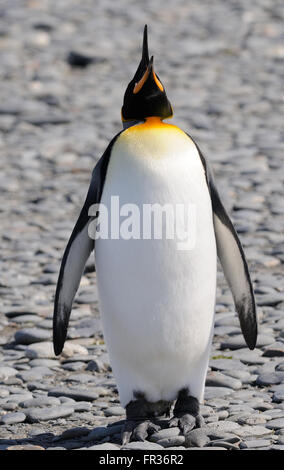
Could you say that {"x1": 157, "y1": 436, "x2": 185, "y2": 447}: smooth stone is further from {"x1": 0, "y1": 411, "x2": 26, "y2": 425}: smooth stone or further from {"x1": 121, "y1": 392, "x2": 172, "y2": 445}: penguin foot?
{"x1": 0, "y1": 411, "x2": 26, "y2": 425}: smooth stone

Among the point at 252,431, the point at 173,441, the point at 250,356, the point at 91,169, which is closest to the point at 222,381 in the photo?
the point at 250,356

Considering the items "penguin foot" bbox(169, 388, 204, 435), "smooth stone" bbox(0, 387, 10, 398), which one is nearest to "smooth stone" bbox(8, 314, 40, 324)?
"smooth stone" bbox(0, 387, 10, 398)

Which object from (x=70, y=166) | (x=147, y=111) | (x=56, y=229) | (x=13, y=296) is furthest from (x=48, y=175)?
(x=147, y=111)

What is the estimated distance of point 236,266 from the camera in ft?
12.7

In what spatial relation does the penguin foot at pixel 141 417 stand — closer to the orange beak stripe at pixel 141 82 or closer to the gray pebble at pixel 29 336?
the orange beak stripe at pixel 141 82

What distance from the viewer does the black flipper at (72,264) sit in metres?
3.71

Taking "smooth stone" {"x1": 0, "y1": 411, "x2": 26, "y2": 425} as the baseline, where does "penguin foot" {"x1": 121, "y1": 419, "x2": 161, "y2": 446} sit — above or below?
above

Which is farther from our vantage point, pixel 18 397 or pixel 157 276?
pixel 18 397

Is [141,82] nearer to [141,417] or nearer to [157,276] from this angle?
[157,276]

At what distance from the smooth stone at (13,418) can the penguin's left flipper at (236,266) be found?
3.04 ft

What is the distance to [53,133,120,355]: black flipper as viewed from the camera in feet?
12.2

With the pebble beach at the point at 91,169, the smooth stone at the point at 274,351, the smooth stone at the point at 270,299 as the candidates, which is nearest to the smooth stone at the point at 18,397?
the pebble beach at the point at 91,169

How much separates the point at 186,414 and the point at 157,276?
1.70ft

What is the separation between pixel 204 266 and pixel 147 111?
603 mm
